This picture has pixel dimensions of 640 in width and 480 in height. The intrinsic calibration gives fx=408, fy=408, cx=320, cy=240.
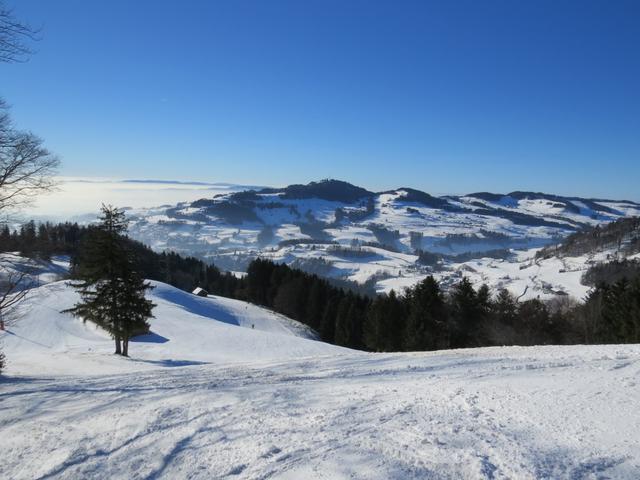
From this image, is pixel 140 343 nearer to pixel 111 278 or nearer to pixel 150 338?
pixel 150 338

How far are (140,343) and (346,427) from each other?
32.6 metres

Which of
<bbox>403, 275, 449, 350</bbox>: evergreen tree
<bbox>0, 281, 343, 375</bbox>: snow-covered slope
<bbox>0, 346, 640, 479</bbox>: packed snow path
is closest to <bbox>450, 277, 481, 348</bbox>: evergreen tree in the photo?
<bbox>403, 275, 449, 350</bbox>: evergreen tree

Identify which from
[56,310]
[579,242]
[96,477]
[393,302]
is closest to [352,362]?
[96,477]

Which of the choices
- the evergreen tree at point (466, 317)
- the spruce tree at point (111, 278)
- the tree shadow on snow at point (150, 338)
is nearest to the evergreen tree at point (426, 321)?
the evergreen tree at point (466, 317)

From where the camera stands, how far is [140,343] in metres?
34.5

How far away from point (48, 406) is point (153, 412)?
10.2 ft

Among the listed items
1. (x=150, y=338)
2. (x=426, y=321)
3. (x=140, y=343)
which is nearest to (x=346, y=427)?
(x=140, y=343)

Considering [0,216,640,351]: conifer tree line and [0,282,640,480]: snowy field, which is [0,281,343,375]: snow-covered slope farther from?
[0,282,640,480]: snowy field

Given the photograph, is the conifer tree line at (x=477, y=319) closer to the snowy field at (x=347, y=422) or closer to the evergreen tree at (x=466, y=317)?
the evergreen tree at (x=466, y=317)

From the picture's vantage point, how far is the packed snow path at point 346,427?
5332 millimetres

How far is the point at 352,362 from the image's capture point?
14.2 metres

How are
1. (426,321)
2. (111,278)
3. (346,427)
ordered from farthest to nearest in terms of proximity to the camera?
1. (426,321)
2. (111,278)
3. (346,427)

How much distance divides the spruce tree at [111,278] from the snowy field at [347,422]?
1287 cm

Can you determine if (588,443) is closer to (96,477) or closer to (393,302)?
(96,477)
